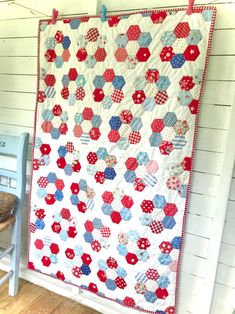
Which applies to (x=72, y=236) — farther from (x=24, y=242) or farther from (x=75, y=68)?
(x=75, y=68)

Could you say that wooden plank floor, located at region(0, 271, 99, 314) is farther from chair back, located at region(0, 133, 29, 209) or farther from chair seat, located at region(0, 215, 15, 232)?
chair back, located at region(0, 133, 29, 209)

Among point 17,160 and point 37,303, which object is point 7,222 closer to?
point 17,160

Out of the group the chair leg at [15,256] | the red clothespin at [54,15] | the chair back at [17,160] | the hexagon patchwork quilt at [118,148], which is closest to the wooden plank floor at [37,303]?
the chair leg at [15,256]

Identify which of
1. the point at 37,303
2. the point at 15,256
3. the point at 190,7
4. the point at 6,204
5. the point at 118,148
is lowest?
the point at 37,303

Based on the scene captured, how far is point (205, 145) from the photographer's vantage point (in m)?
1.29

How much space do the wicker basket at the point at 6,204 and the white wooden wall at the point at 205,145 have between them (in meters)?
0.44

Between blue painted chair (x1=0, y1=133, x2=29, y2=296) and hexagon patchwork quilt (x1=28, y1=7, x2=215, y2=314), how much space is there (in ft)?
0.23

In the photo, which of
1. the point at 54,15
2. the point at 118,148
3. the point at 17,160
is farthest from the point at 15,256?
the point at 54,15

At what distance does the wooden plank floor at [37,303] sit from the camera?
63.5 inches

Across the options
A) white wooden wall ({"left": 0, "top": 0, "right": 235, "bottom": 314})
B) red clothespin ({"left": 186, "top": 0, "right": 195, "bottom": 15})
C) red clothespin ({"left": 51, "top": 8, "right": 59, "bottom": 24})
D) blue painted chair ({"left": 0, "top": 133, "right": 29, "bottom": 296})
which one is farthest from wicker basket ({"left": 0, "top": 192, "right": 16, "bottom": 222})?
red clothespin ({"left": 186, "top": 0, "right": 195, "bottom": 15})

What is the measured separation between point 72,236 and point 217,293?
79 centimetres

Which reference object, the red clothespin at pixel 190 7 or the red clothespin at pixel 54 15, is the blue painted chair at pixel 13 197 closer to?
the red clothespin at pixel 54 15

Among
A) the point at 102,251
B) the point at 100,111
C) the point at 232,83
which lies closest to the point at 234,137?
the point at 232,83

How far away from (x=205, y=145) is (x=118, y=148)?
41cm
